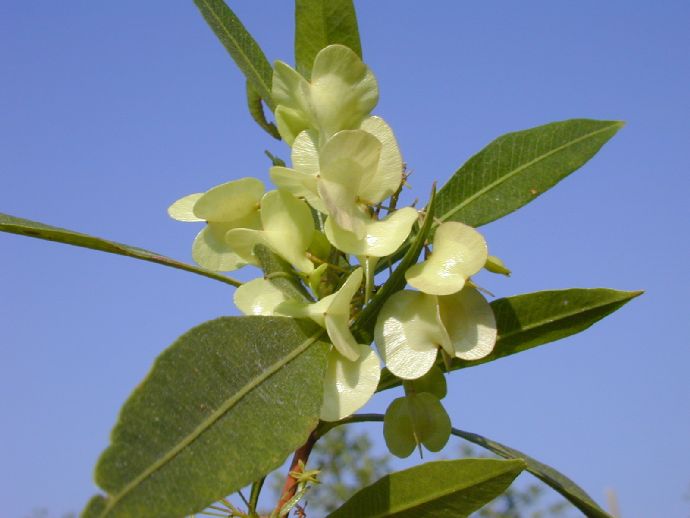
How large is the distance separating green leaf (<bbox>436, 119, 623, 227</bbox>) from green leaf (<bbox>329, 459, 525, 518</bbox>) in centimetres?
43

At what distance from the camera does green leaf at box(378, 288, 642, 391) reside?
3.64 ft

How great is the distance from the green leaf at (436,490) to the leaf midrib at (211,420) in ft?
0.69

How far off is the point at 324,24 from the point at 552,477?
0.77 metres

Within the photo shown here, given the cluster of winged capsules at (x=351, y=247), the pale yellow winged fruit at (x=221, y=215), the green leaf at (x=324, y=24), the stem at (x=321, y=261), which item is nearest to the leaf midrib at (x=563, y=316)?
the cluster of winged capsules at (x=351, y=247)

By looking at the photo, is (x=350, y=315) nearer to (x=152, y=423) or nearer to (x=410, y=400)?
(x=410, y=400)

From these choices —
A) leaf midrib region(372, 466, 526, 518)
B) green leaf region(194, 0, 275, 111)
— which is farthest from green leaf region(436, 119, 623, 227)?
leaf midrib region(372, 466, 526, 518)

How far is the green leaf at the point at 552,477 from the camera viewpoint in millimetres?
1255

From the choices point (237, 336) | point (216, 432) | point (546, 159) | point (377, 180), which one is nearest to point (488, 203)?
point (546, 159)

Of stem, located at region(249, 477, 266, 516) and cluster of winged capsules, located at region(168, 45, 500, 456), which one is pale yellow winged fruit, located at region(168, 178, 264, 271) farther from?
stem, located at region(249, 477, 266, 516)

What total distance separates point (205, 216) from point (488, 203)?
46 cm

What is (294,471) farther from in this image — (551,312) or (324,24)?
(324,24)

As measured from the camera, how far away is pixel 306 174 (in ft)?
3.37

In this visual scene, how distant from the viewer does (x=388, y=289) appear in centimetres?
100

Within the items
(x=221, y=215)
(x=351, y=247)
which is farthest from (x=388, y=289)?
(x=221, y=215)
